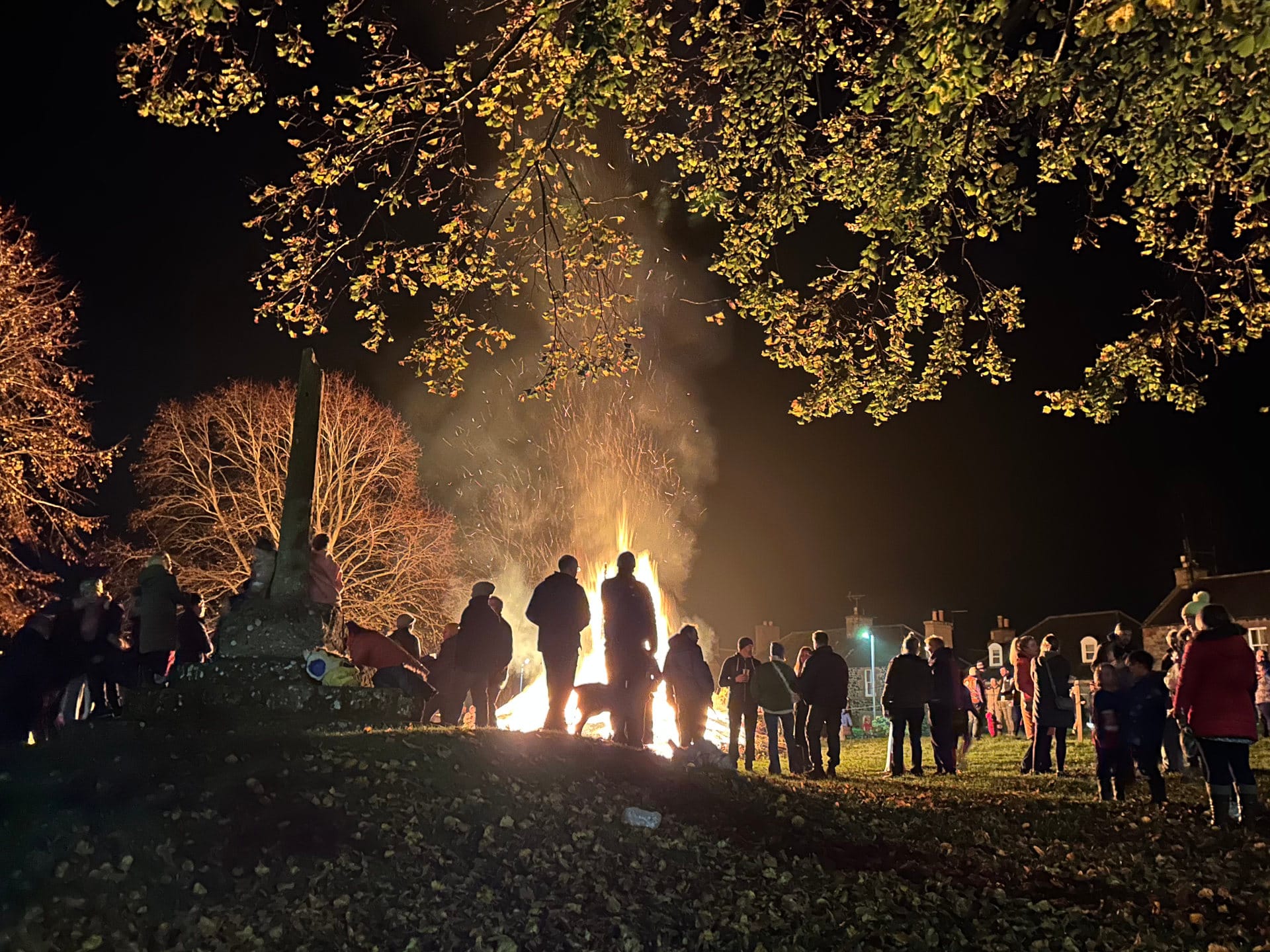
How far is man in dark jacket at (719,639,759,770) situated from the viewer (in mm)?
15727

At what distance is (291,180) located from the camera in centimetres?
991

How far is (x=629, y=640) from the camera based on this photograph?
11695 mm

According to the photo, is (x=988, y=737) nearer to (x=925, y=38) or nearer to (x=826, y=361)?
(x=826, y=361)

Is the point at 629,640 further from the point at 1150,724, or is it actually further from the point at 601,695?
the point at 1150,724

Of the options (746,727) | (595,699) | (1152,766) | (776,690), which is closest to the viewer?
(1152,766)

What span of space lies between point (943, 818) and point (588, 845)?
4333 millimetres

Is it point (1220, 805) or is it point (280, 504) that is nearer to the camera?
point (1220, 805)

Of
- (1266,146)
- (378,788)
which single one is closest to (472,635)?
(378,788)

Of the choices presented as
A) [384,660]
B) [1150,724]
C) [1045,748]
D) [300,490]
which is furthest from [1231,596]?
[300,490]

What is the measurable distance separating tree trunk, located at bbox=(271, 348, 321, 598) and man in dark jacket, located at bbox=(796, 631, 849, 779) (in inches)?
305

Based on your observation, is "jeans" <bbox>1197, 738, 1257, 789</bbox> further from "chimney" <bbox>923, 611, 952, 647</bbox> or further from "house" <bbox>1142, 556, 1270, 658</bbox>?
"chimney" <bbox>923, 611, 952, 647</bbox>

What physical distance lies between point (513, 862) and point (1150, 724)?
8.42m

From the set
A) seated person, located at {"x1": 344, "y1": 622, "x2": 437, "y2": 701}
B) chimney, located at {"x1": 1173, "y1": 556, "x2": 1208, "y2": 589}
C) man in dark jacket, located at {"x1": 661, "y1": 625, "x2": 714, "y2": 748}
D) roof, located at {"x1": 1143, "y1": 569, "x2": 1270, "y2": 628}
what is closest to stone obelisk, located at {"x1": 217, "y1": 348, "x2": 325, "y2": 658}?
seated person, located at {"x1": 344, "y1": 622, "x2": 437, "y2": 701}

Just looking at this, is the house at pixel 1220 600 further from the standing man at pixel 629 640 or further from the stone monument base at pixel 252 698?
the stone monument base at pixel 252 698
